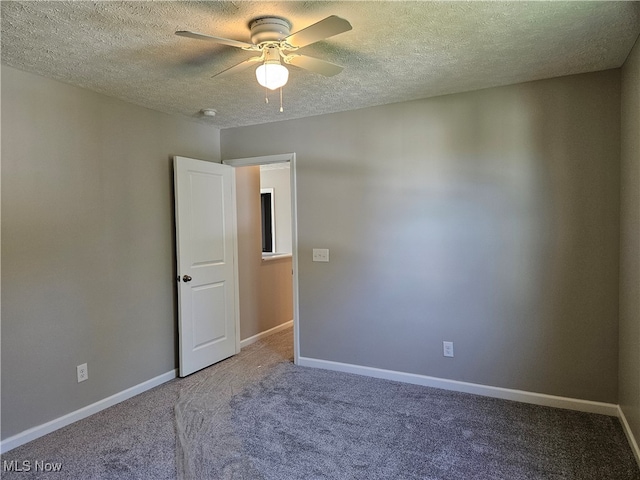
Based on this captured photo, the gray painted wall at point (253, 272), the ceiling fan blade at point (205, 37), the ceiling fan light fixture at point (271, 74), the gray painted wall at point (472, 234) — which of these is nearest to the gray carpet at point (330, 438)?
the gray painted wall at point (472, 234)

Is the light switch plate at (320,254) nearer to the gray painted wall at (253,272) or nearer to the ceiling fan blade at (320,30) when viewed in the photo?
the gray painted wall at (253,272)

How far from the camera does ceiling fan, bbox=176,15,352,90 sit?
175cm

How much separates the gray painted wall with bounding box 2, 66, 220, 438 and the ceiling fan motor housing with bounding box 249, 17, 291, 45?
1645 mm

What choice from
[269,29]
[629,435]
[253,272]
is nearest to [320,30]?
[269,29]

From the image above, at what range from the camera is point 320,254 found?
368cm

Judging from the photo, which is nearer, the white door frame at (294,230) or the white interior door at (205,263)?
the white interior door at (205,263)

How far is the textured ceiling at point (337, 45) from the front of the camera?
1.83m

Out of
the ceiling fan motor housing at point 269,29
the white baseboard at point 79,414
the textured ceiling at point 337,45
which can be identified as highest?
the textured ceiling at point 337,45

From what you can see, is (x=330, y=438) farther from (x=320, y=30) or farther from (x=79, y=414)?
(x=320, y=30)

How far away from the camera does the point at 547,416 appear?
2.69m

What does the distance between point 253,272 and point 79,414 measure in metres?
2.19

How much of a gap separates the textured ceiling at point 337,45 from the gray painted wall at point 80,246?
11.8 inches

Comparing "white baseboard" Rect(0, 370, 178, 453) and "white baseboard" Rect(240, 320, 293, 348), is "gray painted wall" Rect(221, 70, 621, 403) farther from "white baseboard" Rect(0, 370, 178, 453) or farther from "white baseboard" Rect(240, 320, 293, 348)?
"white baseboard" Rect(0, 370, 178, 453)

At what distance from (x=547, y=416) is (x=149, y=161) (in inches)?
142
